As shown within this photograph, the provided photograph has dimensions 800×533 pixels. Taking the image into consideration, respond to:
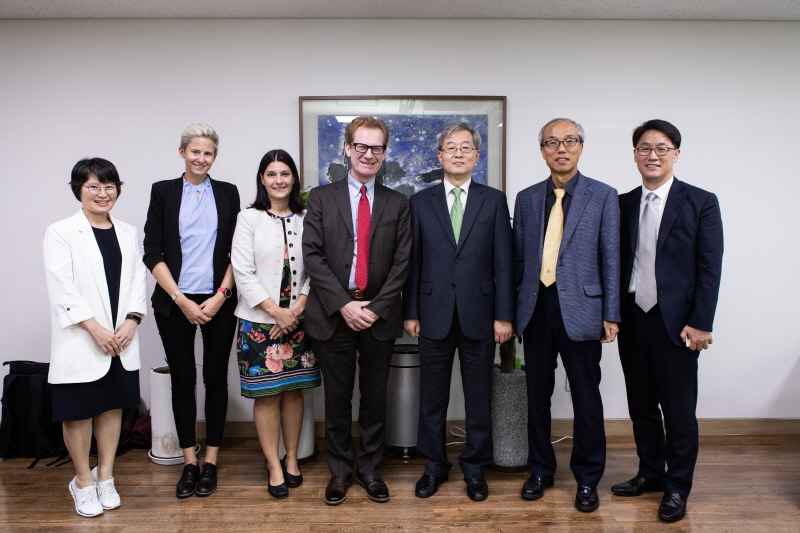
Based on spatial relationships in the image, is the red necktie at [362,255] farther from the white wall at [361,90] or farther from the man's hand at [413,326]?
the white wall at [361,90]

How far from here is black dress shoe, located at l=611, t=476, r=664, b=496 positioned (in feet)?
9.00

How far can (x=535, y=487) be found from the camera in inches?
107

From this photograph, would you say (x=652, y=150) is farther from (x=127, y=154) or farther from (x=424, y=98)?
(x=127, y=154)

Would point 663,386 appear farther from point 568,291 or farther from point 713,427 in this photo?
point 713,427

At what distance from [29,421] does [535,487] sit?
291cm

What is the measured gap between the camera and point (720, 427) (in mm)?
3615

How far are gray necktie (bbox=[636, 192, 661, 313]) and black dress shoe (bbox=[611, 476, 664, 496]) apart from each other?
90 cm

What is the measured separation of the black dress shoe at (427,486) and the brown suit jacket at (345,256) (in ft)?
2.46

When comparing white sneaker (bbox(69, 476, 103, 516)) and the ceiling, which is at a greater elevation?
the ceiling

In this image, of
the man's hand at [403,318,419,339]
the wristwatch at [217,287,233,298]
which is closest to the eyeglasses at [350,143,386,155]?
the man's hand at [403,318,419,339]

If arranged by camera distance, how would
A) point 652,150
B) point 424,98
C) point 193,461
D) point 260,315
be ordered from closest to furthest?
1. point 652,150
2. point 260,315
3. point 193,461
4. point 424,98

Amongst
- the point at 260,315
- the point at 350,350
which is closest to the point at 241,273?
the point at 260,315

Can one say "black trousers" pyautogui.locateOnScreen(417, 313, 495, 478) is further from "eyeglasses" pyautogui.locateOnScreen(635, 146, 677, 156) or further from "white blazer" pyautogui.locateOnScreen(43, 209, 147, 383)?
"white blazer" pyautogui.locateOnScreen(43, 209, 147, 383)

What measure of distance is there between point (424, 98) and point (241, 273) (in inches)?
65.2
